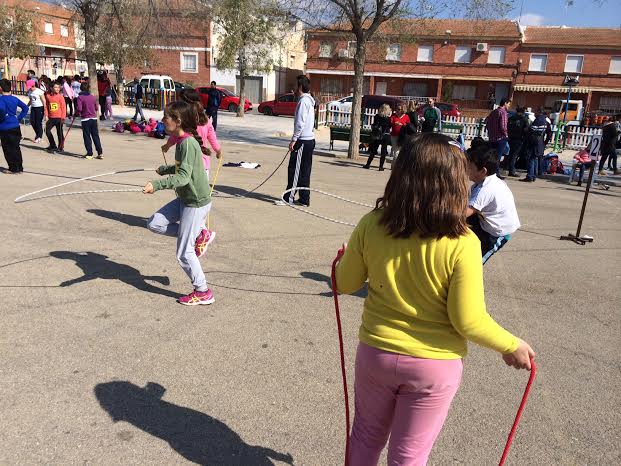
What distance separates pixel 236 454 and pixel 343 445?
0.63m

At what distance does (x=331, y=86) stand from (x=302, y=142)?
41.2 meters

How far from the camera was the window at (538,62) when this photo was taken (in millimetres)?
44500

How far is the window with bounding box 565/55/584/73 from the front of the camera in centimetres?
4431

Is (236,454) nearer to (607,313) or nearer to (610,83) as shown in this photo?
(607,313)

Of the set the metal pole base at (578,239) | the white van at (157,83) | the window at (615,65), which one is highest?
the window at (615,65)

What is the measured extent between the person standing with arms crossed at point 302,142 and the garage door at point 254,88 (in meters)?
40.4

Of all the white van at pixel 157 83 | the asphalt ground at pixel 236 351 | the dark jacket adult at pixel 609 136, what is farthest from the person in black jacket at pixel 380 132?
the white van at pixel 157 83

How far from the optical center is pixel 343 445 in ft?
10.3

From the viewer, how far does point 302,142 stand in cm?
897

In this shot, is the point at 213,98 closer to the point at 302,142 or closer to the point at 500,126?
the point at 500,126

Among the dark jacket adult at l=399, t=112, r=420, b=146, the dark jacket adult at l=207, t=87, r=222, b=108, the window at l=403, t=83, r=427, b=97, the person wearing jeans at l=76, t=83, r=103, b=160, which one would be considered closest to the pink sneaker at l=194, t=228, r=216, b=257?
the person wearing jeans at l=76, t=83, r=103, b=160

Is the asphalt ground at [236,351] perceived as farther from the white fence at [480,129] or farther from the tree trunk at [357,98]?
the white fence at [480,129]

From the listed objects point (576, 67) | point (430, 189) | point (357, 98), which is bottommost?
point (430, 189)

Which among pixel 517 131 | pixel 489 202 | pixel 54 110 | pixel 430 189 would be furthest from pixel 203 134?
pixel 517 131
